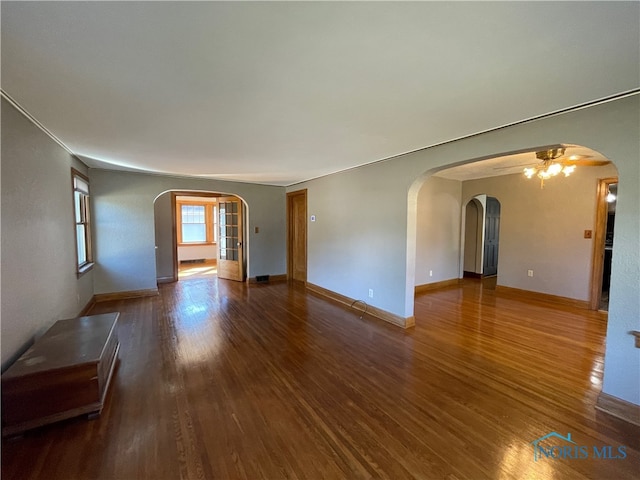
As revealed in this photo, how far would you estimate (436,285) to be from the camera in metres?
5.78

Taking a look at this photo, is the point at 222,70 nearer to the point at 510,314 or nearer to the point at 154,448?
the point at 154,448

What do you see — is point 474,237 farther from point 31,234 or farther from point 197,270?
point 31,234

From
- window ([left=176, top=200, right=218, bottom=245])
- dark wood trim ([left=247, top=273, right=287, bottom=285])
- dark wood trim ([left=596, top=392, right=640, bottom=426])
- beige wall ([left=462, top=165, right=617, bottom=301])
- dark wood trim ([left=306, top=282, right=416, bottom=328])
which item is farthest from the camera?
window ([left=176, top=200, right=218, bottom=245])

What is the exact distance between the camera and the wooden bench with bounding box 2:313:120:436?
1726 mm

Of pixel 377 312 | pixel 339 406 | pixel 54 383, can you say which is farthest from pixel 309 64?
pixel 377 312

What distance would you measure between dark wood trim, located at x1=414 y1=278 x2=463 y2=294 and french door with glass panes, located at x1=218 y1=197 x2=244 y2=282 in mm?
3921

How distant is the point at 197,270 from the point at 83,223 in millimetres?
3681

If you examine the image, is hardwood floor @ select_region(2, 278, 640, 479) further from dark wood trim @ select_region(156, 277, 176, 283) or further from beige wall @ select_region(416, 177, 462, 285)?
dark wood trim @ select_region(156, 277, 176, 283)

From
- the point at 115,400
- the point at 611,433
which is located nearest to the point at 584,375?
the point at 611,433

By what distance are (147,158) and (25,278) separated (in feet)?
6.79

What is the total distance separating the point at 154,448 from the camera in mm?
1670

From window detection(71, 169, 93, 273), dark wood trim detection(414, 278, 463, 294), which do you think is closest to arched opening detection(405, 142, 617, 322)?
dark wood trim detection(414, 278, 463, 294)

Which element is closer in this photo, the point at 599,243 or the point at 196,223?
the point at 599,243

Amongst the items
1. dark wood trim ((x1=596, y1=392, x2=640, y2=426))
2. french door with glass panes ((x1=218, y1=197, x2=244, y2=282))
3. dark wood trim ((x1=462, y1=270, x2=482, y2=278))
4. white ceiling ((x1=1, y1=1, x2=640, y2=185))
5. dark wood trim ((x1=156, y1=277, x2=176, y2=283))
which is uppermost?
white ceiling ((x1=1, y1=1, x2=640, y2=185))
